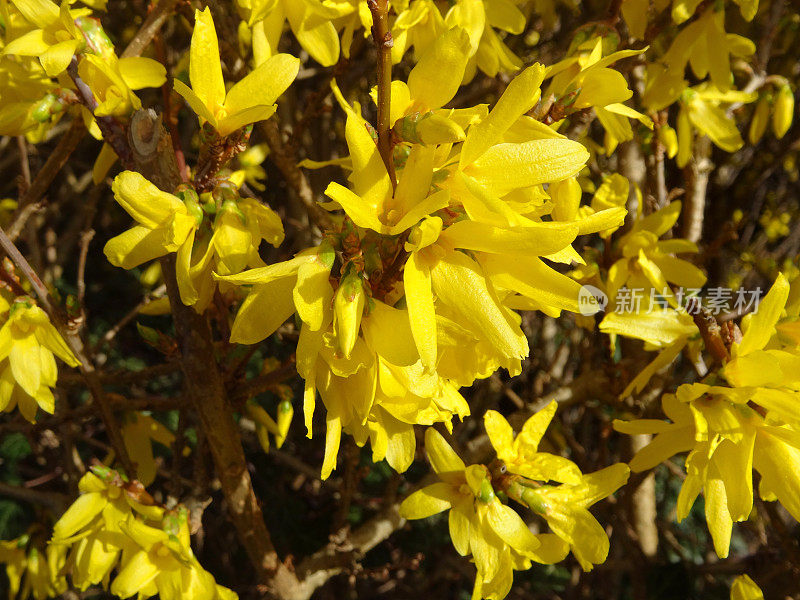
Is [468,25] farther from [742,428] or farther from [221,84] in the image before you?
[742,428]

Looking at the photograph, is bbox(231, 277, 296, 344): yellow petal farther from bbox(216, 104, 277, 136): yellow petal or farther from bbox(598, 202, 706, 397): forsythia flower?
bbox(598, 202, 706, 397): forsythia flower

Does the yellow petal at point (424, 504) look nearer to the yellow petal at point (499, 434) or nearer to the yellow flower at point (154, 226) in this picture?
Answer: the yellow petal at point (499, 434)

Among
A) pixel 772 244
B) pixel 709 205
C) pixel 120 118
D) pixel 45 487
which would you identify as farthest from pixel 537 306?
pixel 772 244

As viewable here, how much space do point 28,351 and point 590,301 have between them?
37.1 inches

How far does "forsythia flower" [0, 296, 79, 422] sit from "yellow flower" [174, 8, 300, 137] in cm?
49

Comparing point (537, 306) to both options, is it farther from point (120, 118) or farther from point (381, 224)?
point (120, 118)

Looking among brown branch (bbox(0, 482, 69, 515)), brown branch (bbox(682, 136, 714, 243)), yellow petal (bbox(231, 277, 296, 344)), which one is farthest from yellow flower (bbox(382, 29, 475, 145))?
brown branch (bbox(0, 482, 69, 515))

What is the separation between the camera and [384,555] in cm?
234

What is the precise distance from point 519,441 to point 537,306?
1.48 feet

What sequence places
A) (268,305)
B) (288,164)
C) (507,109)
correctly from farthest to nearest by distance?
(288,164)
(268,305)
(507,109)

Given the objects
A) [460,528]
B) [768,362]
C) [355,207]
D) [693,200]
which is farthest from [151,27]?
[693,200]

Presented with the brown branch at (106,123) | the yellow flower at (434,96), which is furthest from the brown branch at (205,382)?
the yellow flower at (434,96)

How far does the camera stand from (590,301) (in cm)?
102

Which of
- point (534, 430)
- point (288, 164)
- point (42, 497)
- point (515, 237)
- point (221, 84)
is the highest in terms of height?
point (221, 84)
